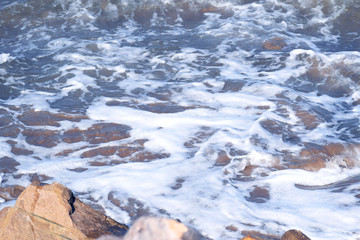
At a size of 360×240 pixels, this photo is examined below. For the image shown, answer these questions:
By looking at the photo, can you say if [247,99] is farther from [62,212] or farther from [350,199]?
[62,212]

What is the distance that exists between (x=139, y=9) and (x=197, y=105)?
4824 millimetres

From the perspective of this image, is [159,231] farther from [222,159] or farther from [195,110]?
[195,110]

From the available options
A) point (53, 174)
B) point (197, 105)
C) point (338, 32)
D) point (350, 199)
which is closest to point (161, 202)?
point (53, 174)

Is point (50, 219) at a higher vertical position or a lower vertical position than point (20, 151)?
higher

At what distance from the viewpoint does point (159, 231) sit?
1852 mm

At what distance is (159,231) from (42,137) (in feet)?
14.0

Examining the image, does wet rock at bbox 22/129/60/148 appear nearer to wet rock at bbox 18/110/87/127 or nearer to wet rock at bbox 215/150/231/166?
wet rock at bbox 18/110/87/127

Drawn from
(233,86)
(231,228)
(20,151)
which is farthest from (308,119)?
(20,151)

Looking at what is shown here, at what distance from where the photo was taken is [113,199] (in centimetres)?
450

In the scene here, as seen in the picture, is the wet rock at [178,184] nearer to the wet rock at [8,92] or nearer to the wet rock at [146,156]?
the wet rock at [146,156]

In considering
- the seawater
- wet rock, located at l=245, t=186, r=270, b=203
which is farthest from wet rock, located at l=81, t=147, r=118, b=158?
wet rock, located at l=245, t=186, r=270, b=203

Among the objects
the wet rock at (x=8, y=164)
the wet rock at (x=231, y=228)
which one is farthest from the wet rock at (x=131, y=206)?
the wet rock at (x=8, y=164)

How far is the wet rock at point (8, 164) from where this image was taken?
5.16m

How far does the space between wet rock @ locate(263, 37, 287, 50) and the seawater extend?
33 mm
